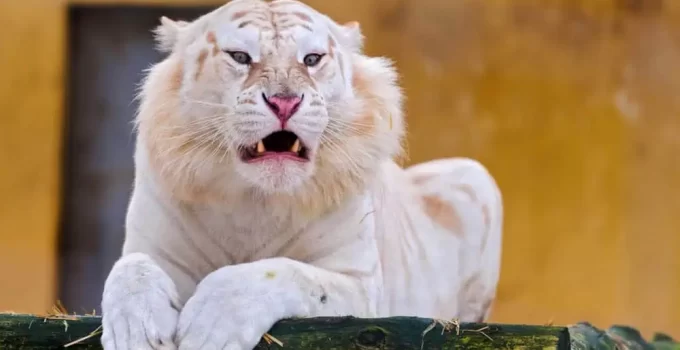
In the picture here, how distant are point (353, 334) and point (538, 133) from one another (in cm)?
257

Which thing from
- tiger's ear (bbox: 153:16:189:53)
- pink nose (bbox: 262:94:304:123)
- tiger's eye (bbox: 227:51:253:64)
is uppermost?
tiger's ear (bbox: 153:16:189:53)

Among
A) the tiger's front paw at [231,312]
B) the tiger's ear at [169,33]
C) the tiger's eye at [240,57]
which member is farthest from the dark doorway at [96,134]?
the tiger's front paw at [231,312]

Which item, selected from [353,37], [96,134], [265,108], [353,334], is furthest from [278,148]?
[96,134]

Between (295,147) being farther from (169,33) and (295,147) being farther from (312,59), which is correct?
(169,33)

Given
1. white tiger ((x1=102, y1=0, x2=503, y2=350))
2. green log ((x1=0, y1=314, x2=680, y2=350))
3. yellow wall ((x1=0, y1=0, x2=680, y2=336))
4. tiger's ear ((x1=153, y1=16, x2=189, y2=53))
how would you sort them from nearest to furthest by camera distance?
green log ((x1=0, y1=314, x2=680, y2=350)) → white tiger ((x1=102, y1=0, x2=503, y2=350)) → tiger's ear ((x1=153, y1=16, x2=189, y2=53)) → yellow wall ((x1=0, y1=0, x2=680, y2=336))

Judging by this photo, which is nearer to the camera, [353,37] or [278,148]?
[278,148]

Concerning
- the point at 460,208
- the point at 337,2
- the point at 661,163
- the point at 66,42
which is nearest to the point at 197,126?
the point at 460,208

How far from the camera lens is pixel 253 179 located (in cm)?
209

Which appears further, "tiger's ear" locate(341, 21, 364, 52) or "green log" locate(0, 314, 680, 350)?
"tiger's ear" locate(341, 21, 364, 52)

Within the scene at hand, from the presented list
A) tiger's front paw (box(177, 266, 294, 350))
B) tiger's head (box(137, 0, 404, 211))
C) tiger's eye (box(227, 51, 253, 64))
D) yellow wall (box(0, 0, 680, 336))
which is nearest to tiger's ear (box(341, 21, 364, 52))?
tiger's head (box(137, 0, 404, 211))

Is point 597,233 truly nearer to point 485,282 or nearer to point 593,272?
point 593,272

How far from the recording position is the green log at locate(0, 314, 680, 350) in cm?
169

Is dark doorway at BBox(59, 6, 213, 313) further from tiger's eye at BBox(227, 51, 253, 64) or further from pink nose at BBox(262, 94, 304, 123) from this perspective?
pink nose at BBox(262, 94, 304, 123)

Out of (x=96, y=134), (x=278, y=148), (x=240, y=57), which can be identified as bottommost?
(x=96, y=134)
